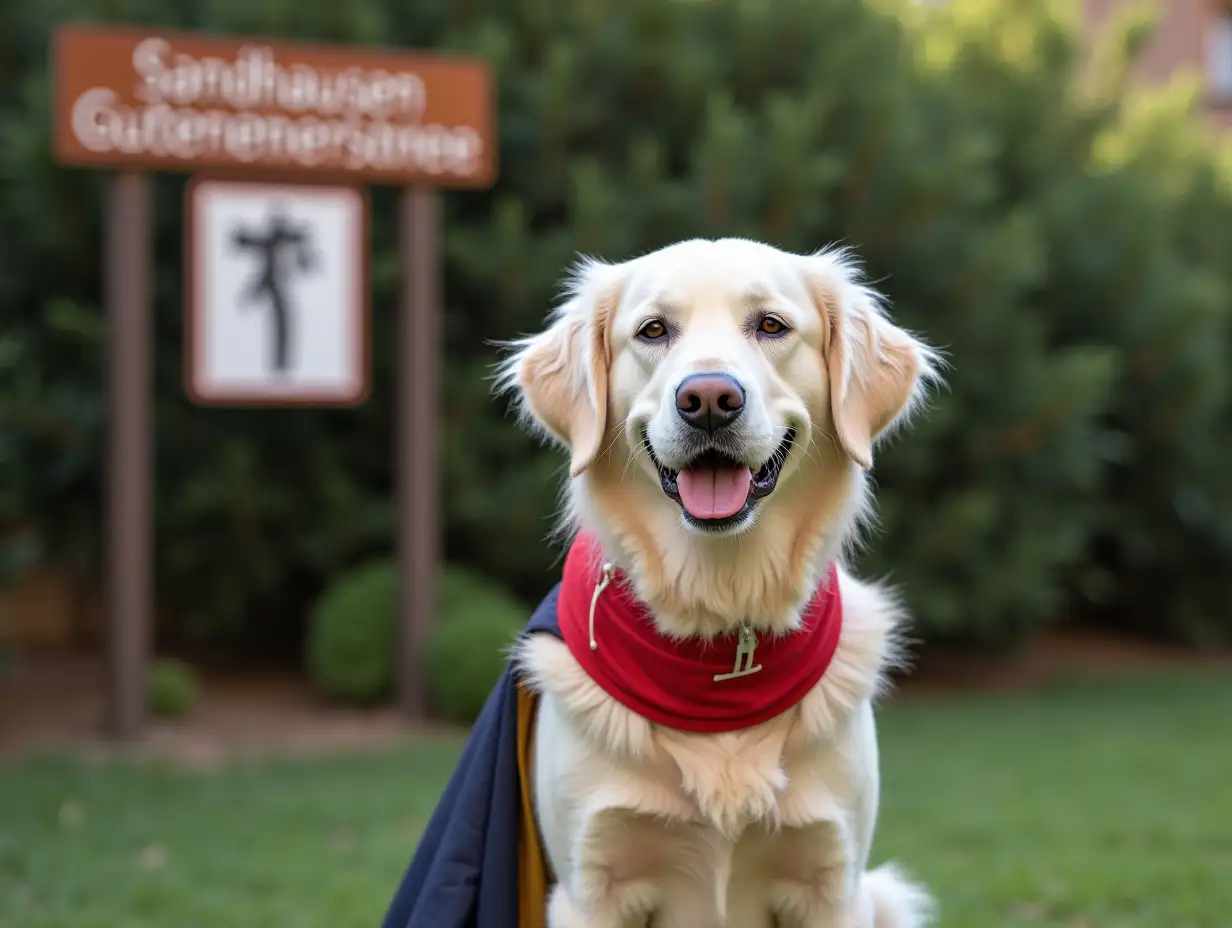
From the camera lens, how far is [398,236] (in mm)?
9180

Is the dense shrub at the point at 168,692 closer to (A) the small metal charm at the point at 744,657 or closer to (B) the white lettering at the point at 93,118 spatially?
(B) the white lettering at the point at 93,118

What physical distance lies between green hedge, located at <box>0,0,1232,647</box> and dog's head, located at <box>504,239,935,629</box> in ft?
18.4

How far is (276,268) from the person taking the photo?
7859 millimetres

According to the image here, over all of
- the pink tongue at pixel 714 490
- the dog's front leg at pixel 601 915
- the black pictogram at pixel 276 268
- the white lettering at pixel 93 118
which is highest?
the white lettering at pixel 93 118

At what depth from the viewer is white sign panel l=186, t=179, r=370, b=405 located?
7738 millimetres

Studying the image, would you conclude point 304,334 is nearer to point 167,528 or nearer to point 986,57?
point 167,528

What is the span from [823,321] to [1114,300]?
820cm

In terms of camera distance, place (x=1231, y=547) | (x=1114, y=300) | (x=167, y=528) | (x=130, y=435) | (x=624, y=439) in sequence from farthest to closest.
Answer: (x=1231, y=547)
(x=1114, y=300)
(x=167, y=528)
(x=130, y=435)
(x=624, y=439)

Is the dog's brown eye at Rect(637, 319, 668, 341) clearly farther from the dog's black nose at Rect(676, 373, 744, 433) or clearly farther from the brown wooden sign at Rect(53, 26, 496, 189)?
the brown wooden sign at Rect(53, 26, 496, 189)

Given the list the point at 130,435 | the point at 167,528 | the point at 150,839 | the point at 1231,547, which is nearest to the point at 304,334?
the point at 130,435

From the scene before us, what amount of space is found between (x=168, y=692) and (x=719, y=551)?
6.18m

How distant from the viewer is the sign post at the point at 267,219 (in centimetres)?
746

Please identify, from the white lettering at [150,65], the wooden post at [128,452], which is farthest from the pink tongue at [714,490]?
the white lettering at [150,65]

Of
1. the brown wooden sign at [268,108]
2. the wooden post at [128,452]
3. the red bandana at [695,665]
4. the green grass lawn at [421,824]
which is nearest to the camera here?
the red bandana at [695,665]
